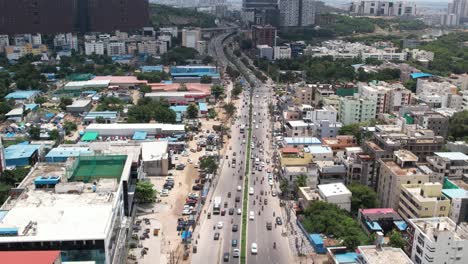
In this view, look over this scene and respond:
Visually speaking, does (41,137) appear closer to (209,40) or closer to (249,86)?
(249,86)

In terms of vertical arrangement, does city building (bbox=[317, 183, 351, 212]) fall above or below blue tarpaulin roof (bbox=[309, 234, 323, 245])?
above

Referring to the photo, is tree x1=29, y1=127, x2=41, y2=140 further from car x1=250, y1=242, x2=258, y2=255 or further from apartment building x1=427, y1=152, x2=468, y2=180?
apartment building x1=427, y1=152, x2=468, y2=180

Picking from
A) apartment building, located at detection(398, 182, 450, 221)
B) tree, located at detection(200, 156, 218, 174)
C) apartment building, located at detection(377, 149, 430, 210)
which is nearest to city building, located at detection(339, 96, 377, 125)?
apartment building, located at detection(377, 149, 430, 210)

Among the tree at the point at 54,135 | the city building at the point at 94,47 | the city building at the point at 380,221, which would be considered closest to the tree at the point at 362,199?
the city building at the point at 380,221

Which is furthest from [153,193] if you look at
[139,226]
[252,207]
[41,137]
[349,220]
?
[41,137]

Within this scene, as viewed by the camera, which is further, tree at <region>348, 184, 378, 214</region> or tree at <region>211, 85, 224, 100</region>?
tree at <region>211, 85, 224, 100</region>

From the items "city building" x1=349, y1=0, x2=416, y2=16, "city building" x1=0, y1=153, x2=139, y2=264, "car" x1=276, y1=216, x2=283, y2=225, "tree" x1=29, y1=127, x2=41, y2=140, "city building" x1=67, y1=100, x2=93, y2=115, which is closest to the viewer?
"city building" x1=0, y1=153, x2=139, y2=264

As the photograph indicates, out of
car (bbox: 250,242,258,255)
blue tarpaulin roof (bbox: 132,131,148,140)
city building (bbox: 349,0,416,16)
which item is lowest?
car (bbox: 250,242,258,255)
